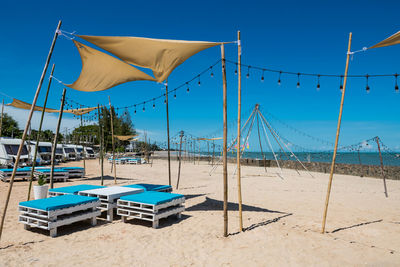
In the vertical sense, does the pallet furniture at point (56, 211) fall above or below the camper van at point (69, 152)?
below

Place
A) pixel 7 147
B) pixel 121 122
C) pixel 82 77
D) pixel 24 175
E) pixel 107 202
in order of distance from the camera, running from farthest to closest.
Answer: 1. pixel 121 122
2. pixel 7 147
3. pixel 24 175
4. pixel 82 77
5. pixel 107 202

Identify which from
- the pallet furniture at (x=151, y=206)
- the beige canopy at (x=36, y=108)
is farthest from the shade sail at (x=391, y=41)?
the beige canopy at (x=36, y=108)

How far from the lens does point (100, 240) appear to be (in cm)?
476

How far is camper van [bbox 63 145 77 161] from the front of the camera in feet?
95.0

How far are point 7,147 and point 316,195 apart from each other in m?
18.6

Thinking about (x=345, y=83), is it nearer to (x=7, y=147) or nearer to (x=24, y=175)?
(x=24, y=175)

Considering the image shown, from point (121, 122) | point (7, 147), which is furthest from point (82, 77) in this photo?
point (121, 122)

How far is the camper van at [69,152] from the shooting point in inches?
1141

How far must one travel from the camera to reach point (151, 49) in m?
5.61

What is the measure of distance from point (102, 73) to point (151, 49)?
89.6 inches

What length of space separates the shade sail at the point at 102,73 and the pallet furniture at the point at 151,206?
323cm

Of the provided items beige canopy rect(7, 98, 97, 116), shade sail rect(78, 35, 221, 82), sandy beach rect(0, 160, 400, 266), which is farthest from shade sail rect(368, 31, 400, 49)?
beige canopy rect(7, 98, 97, 116)

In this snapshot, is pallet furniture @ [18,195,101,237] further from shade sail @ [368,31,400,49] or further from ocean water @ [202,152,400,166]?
ocean water @ [202,152,400,166]

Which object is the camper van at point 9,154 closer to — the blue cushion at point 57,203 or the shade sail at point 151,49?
the blue cushion at point 57,203
